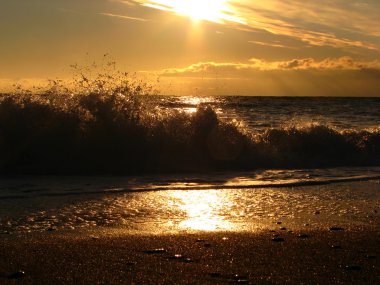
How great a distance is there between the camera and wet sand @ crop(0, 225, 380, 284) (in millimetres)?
4395

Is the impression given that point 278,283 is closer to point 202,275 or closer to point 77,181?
point 202,275

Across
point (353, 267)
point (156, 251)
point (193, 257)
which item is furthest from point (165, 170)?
point (353, 267)

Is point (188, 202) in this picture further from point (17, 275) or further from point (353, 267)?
point (17, 275)

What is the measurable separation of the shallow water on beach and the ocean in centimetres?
2

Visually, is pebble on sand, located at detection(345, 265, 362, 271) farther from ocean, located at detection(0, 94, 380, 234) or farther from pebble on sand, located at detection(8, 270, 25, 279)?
pebble on sand, located at detection(8, 270, 25, 279)

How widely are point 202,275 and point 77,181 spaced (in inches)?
266

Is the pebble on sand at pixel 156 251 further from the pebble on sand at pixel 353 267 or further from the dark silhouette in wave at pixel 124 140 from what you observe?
the dark silhouette in wave at pixel 124 140

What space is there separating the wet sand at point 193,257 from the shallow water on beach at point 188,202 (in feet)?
1.63

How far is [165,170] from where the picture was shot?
12.6 meters

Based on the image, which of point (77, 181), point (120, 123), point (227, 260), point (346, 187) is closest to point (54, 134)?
point (120, 123)

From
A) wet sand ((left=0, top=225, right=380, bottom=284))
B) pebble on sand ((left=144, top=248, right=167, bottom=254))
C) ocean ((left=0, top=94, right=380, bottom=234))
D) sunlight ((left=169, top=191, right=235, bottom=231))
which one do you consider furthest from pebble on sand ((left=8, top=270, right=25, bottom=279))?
sunlight ((left=169, top=191, right=235, bottom=231))

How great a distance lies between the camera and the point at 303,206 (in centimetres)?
789

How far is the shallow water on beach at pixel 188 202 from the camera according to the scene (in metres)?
6.63

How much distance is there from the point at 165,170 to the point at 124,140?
2.06m
